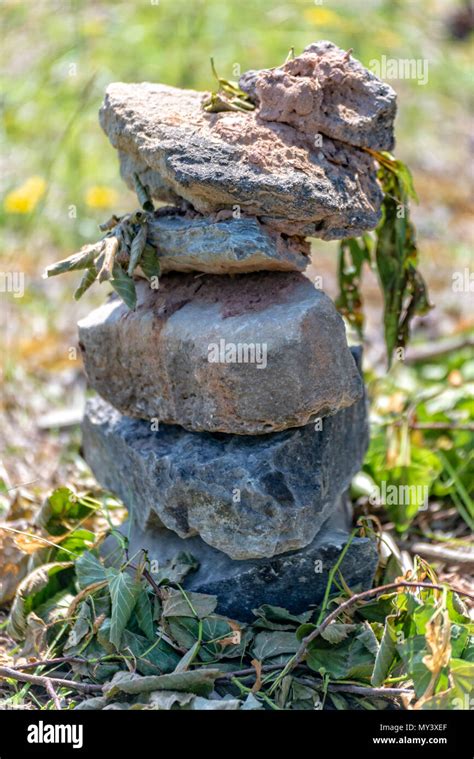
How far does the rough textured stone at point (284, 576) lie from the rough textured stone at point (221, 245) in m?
0.84

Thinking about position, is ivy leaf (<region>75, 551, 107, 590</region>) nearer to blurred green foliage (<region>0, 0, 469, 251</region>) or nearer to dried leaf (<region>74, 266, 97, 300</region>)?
dried leaf (<region>74, 266, 97, 300</region>)

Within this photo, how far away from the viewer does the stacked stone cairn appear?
240cm

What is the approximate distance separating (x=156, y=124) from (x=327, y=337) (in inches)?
31.6

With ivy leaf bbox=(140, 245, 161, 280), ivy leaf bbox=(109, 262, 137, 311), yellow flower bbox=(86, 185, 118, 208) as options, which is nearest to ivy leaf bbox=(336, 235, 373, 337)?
ivy leaf bbox=(140, 245, 161, 280)

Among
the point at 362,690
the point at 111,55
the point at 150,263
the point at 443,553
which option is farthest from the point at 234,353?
the point at 111,55

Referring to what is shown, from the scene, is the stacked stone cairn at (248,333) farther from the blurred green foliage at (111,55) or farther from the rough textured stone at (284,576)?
the blurred green foliage at (111,55)

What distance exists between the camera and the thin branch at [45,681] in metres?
2.42

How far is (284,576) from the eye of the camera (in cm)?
259

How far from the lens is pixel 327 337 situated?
2428mm

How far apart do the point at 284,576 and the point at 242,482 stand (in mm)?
356

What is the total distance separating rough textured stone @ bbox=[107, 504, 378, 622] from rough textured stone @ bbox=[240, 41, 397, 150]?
1.21 m

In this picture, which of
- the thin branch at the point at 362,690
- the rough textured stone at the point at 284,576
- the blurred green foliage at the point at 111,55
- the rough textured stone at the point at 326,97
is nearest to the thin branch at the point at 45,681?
the rough textured stone at the point at 284,576
